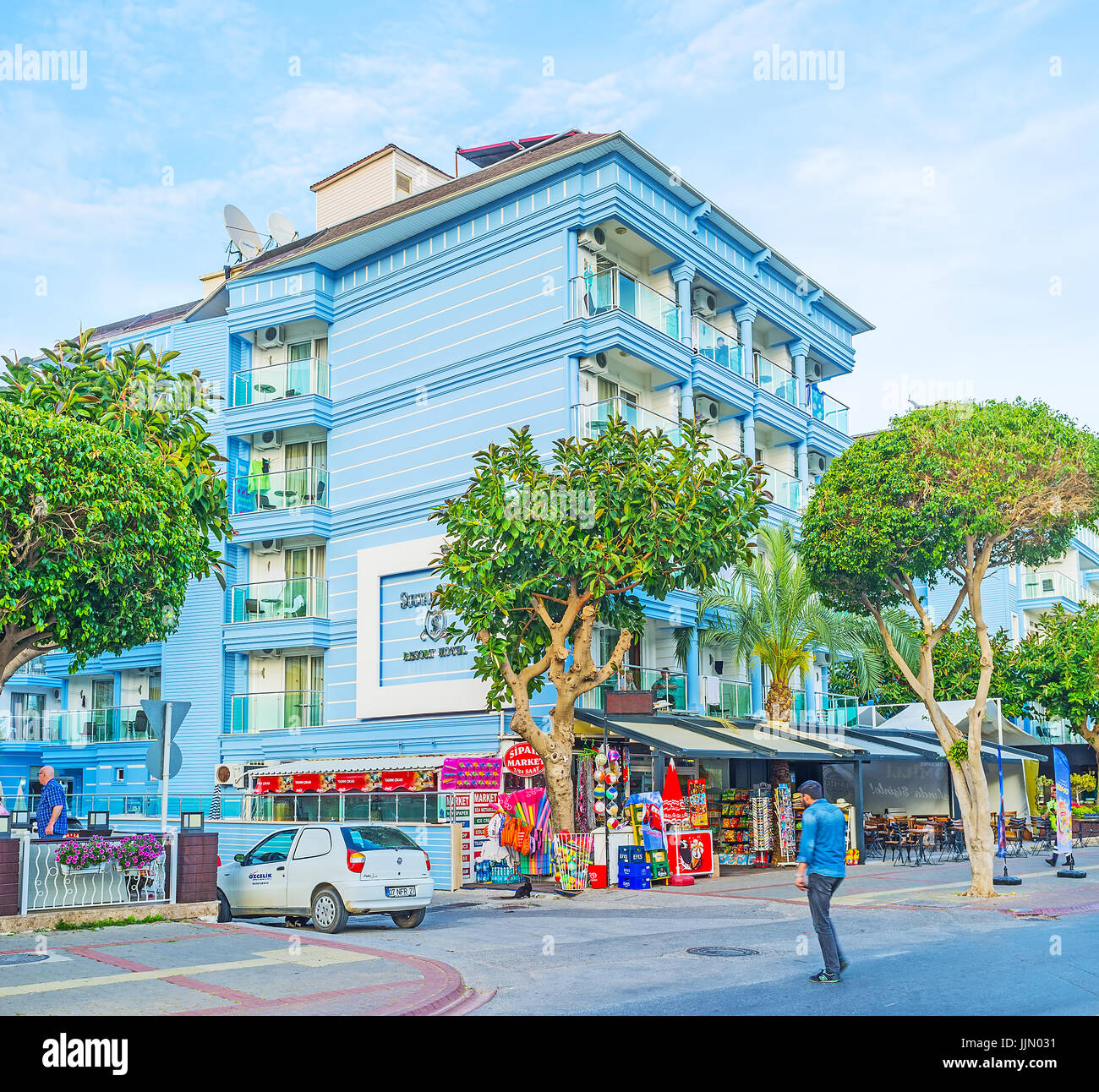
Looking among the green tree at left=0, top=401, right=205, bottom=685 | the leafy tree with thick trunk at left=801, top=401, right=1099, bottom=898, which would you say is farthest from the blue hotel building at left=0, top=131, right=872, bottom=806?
the green tree at left=0, top=401, right=205, bottom=685

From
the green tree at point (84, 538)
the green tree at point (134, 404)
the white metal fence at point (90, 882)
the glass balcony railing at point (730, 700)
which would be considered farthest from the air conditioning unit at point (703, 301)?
the white metal fence at point (90, 882)

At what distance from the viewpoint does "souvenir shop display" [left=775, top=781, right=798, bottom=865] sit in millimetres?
27219

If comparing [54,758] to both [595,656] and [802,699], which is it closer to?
[595,656]

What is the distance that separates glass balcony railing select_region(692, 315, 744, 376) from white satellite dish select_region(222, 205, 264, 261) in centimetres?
1562

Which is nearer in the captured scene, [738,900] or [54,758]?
[738,900]

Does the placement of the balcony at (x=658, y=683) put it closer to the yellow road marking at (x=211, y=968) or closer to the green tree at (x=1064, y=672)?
the yellow road marking at (x=211, y=968)

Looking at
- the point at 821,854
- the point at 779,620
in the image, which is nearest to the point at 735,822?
the point at 779,620

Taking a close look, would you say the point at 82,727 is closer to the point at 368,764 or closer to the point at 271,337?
the point at 271,337

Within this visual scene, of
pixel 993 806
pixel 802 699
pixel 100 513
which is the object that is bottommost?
pixel 993 806

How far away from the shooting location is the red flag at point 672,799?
78.1 feet

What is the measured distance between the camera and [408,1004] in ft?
33.5

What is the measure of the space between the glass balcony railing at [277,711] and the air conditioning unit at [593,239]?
45.7ft
